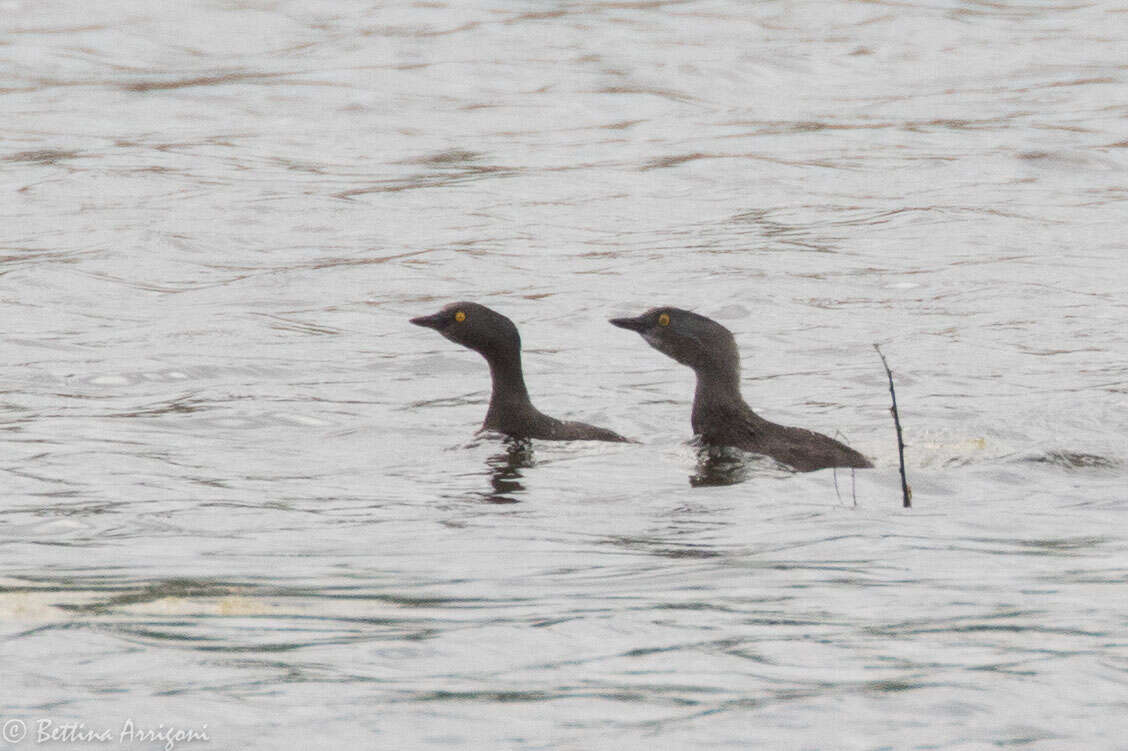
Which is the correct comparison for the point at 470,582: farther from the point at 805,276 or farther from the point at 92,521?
the point at 805,276

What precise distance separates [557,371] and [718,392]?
418cm

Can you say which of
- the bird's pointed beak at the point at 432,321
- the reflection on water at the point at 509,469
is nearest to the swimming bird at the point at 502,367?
the bird's pointed beak at the point at 432,321

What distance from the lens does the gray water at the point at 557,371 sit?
6145 mm

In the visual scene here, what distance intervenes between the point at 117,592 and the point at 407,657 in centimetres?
138

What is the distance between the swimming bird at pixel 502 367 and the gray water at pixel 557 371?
23 centimetres

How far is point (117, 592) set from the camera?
723 cm

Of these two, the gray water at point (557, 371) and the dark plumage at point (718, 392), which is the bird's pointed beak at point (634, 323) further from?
the gray water at point (557, 371)

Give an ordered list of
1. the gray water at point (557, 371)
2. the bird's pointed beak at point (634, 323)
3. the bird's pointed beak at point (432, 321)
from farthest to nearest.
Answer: the bird's pointed beak at point (432, 321) < the bird's pointed beak at point (634, 323) < the gray water at point (557, 371)

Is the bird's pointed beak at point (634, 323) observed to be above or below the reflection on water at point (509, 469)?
above

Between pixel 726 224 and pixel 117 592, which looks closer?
pixel 117 592

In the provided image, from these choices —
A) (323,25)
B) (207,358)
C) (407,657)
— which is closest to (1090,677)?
(407,657)

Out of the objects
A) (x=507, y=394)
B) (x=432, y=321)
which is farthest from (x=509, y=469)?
(x=432, y=321)

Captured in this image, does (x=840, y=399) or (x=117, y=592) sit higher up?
(x=117, y=592)

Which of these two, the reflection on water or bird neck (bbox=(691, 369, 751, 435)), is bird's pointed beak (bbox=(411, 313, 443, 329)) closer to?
the reflection on water
